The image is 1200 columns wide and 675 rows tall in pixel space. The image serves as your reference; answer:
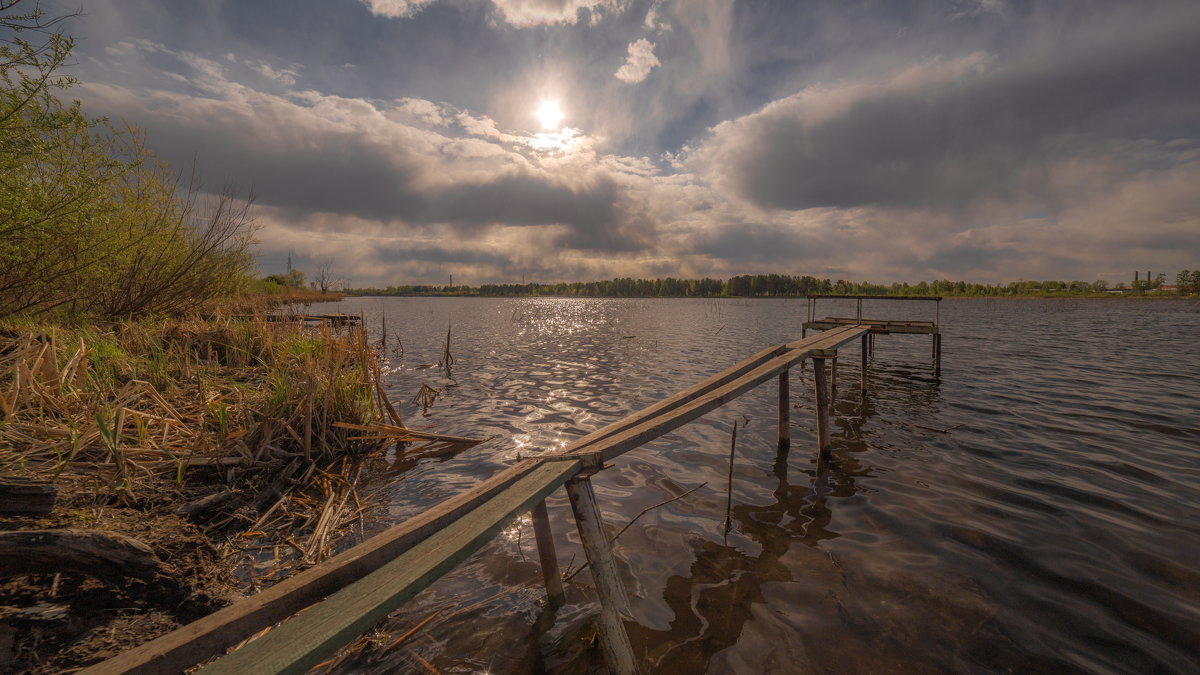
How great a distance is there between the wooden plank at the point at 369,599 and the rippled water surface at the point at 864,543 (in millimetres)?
1730

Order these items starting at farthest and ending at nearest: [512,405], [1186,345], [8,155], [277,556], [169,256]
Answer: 1. [1186,345]
2. [169,256]
3. [512,405]
4. [8,155]
5. [277,556]

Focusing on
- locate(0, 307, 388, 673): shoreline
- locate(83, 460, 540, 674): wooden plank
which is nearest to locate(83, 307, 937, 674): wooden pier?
locate(83, 460, 540, 674): wooden plank

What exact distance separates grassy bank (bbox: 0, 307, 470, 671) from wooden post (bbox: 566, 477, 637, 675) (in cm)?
305

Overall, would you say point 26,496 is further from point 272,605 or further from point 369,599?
point 369,599

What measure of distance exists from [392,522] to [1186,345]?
33.8m

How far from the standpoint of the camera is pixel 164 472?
475 cm

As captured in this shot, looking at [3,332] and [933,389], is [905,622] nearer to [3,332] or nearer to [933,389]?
[933,389]

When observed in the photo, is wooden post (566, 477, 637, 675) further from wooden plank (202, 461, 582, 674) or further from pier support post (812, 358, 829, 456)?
pier support post (812, 358, 829, 456)

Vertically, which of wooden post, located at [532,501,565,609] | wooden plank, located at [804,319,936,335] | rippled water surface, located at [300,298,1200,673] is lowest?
rippled water surface, located at [300,298,1200,673]

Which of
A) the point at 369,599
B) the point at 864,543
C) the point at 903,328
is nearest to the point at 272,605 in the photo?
the point at 369,599

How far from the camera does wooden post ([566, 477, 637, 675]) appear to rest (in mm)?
2977

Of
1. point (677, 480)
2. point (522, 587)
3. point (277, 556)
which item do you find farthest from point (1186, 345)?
point (277, 556)

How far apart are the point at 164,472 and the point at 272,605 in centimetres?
467

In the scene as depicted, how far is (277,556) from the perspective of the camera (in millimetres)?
4273
